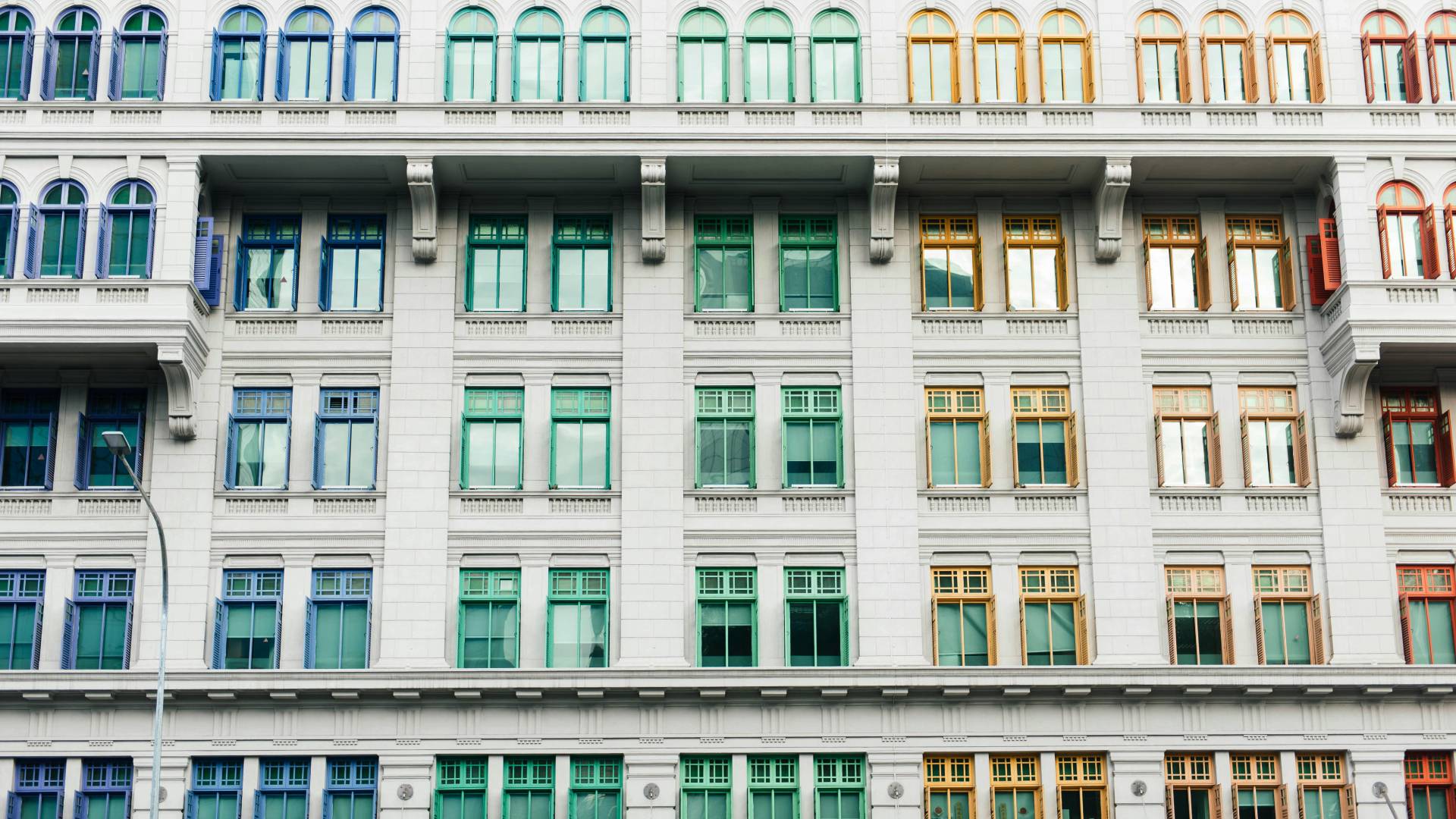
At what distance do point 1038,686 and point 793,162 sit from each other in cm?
1122

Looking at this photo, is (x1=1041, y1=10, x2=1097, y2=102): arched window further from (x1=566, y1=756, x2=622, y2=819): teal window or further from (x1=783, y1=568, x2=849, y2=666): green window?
(x1=566, y1=756, x2=622, y2=819): teal window

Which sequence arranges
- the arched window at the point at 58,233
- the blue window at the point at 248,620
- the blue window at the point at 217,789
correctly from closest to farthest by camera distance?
the blue window at the point at 217,789, the blue window at the point at 248,620, the arched window at the point at 58,233

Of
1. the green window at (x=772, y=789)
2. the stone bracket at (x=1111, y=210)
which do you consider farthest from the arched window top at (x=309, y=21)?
the green window at (x=772, y=789)

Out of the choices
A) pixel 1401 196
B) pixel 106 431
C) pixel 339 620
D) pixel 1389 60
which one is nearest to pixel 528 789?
pixel 339 620

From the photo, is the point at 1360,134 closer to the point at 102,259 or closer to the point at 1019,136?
the point at 1019,136

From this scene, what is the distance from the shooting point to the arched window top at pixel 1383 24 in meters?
34.6

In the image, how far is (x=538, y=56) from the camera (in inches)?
1356

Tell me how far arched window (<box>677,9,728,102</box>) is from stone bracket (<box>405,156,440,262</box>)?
5382mm

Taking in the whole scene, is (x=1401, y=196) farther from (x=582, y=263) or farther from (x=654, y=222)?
(x=582, y=263)

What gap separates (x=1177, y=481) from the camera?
33.2 meters

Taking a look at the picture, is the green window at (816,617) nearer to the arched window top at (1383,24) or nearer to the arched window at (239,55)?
the arched window at (239,55)

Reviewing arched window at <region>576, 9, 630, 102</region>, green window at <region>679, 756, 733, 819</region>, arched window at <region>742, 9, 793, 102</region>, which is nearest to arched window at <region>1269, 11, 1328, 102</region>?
arched window at <region>742, 9, 793, 102</region>

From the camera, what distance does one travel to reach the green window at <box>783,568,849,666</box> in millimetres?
32062

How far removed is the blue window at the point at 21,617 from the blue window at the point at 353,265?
7.74m
